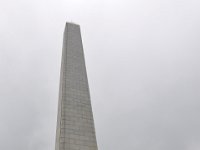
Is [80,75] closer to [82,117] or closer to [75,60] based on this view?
[75,60]

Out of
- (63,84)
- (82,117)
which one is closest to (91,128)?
(82,117)

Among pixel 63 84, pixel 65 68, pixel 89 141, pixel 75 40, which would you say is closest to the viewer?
pixel 89 141

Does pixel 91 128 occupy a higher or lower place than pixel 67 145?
higher

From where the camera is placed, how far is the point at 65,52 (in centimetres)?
2584

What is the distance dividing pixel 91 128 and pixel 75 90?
3797mm

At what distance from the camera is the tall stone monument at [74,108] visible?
62.5 feet

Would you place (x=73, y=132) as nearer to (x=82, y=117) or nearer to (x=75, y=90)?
(x=82, y=117)

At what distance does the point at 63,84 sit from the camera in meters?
22.4

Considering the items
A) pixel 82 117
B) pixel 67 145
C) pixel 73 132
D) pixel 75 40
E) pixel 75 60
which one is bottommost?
pixel 67 145

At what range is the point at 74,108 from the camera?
68.9ft

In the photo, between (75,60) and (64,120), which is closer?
(64,120)

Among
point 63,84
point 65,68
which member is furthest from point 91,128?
point 65,68

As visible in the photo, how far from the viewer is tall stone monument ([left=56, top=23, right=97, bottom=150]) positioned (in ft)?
62.5

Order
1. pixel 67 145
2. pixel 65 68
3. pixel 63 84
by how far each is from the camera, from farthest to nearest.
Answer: pixel 65 68 < pixel 63 84 < pixel 67 145
